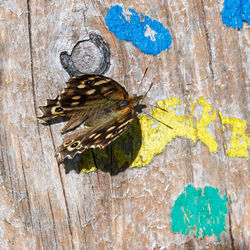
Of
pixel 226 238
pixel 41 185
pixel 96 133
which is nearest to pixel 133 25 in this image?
pixel 96 133

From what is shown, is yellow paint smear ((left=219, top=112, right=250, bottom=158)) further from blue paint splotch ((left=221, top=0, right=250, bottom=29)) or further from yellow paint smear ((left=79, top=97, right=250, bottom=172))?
blue paint splotch ((left=221, top=0, right=250, bottom=29))

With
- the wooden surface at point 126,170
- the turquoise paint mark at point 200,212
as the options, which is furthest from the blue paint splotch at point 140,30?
the turquoise paint mark at point 200,212

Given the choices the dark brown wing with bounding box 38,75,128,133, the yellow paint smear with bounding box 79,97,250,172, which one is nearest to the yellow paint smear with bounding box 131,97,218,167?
the yellow paint smear with bounding box 79,97,250,172

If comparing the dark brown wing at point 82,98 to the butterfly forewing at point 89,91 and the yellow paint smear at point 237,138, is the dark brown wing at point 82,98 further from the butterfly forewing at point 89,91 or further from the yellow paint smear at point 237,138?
the yellow paint smear at point 237,138

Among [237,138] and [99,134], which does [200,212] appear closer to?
[237,138]

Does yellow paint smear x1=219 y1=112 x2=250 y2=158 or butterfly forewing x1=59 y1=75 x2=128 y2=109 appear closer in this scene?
butterfly forewing x1=59 y1=75 x2=128 y2=109

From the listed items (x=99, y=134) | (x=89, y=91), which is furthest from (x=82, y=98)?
(x=99, y=134)

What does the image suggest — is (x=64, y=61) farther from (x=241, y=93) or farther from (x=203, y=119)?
(x=241, y=93)
